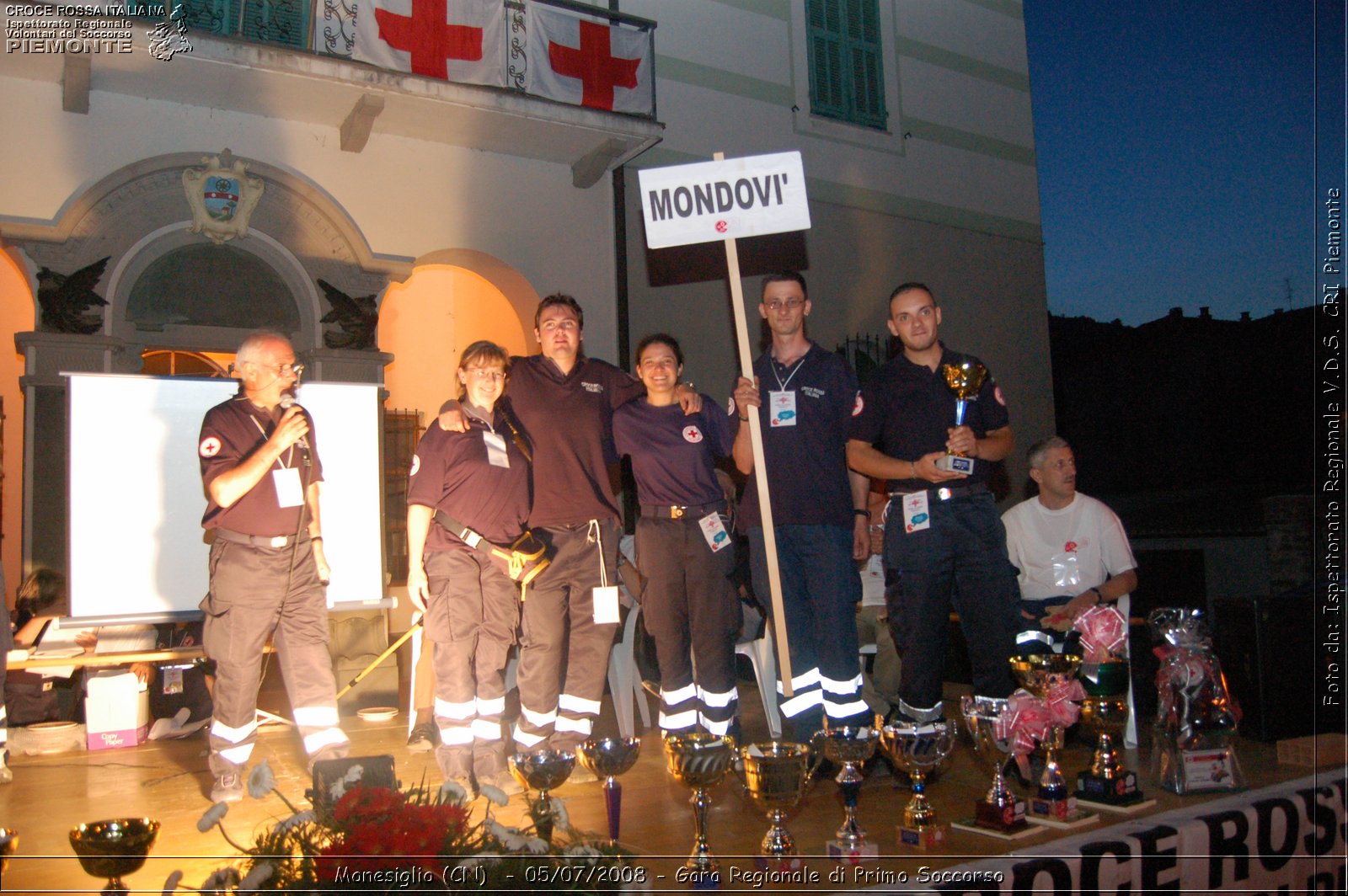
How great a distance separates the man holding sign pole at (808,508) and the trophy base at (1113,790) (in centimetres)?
82

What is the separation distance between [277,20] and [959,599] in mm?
6328

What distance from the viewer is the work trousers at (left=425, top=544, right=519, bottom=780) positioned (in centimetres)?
368

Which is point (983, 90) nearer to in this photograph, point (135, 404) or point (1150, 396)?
point (1150, 396)

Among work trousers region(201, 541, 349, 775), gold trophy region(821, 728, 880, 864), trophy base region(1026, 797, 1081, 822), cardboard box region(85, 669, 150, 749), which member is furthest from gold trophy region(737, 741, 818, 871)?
cardboard box region(85, 669, 150, 749)

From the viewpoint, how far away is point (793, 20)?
9547mm

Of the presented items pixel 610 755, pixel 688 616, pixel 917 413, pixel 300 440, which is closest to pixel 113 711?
pixel 300 440

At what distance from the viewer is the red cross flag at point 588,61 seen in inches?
298

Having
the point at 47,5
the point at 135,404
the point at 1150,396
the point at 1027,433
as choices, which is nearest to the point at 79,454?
the point at 135,404

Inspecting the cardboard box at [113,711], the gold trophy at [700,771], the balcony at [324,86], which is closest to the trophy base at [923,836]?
the gold trophy at [700,771]

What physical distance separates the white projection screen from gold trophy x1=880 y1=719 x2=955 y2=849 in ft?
12.2

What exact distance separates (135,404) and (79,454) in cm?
39

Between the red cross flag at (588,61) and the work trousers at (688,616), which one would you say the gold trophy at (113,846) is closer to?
the work trousers at (688,616)

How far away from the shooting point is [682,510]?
12.4ft

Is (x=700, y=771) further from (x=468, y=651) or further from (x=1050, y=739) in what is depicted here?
(x=468, y=651)
